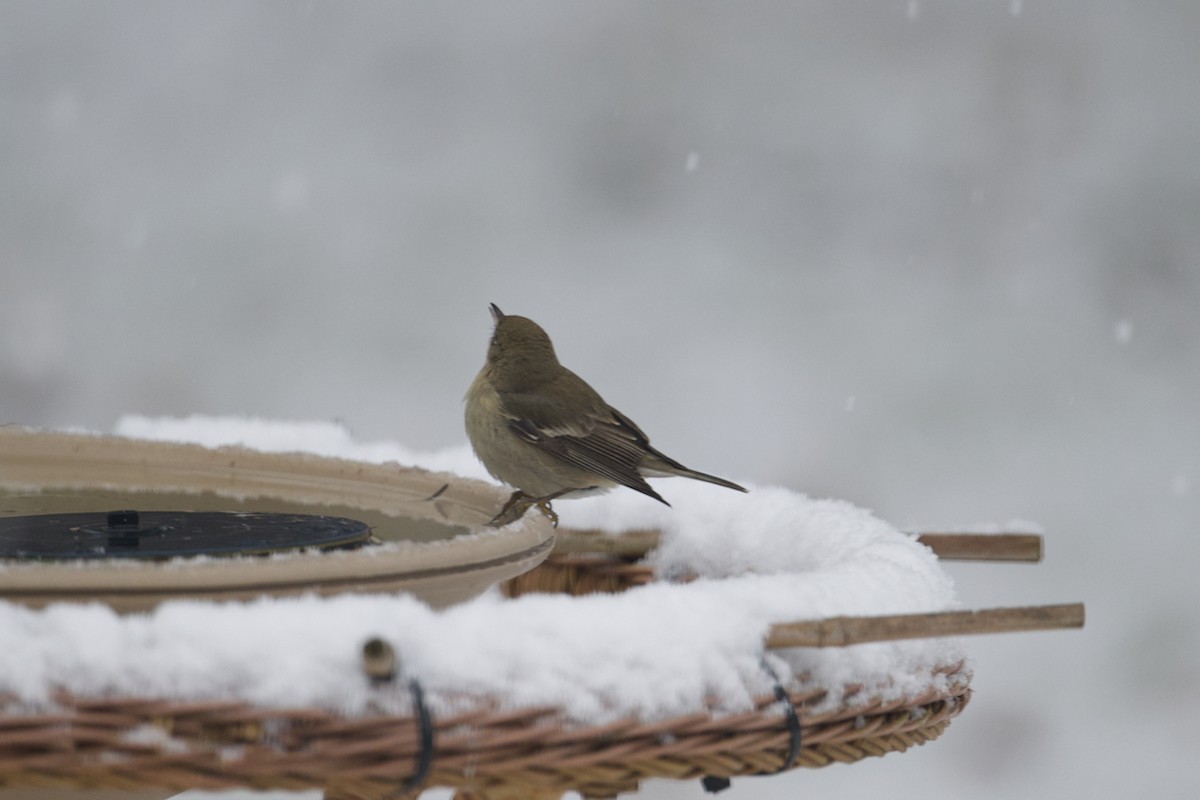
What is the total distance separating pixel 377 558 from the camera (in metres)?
1.10

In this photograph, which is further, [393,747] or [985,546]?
[985,546]

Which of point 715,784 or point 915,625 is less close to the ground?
point 915,625

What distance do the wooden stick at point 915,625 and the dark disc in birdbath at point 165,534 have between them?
495mm

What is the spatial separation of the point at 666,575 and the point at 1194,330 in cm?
219

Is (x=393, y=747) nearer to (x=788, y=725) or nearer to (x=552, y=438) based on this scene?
(x=788, y=725)

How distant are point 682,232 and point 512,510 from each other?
207 cm

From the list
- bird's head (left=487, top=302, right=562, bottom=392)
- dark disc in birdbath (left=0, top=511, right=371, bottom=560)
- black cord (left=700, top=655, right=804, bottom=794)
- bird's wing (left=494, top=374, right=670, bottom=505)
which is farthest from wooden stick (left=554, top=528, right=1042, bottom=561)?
bird's head (left=487, top=302, right=562, bottom=392)

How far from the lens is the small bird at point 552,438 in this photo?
222 centimetres

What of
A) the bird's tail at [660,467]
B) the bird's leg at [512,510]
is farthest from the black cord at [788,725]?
the bird's tail at [660,467]

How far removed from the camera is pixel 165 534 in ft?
4.36

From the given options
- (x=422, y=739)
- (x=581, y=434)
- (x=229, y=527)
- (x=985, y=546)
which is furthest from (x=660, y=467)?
(x=422, y=739)

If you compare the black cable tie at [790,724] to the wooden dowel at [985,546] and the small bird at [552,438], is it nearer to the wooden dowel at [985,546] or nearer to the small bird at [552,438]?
the wooden dowel at [985,546]

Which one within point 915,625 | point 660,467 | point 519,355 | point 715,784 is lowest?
point 715,784

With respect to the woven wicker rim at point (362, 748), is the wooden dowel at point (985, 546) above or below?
above
